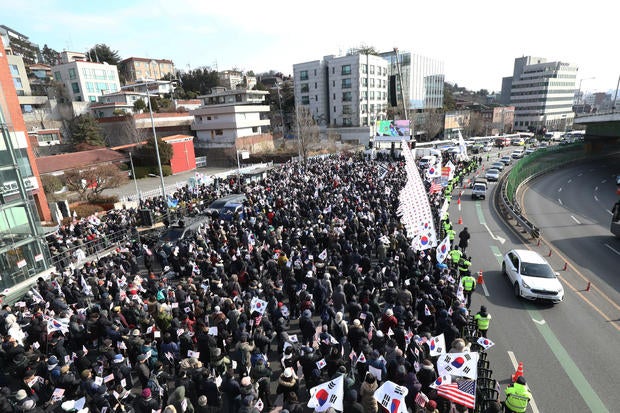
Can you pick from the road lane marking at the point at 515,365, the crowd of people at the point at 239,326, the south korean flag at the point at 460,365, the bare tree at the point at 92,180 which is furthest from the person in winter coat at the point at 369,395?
the bare tree at the point at 92,180

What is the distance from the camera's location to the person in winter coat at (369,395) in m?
6.61

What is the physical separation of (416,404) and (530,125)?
129m

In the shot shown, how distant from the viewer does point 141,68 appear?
310 feet

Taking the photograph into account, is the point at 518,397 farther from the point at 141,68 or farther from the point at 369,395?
the point at 141,68

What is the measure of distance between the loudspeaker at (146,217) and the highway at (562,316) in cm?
1896

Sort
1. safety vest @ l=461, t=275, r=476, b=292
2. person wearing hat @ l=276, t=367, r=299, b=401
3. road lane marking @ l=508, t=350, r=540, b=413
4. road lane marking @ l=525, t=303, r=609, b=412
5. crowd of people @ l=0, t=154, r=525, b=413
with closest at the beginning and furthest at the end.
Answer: person wearing hat @ l=276, t=367, r=299, b=401, crowd of people @ l=0, t=154, r=525, b=413, road lane marking @ l=508, t=350, r=540, b=413, road lane marking @ l=525, t=303, r=609, b=412, safety vest @ l=461, t=275, r=476, b=292

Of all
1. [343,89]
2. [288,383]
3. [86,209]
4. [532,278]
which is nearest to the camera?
[288,383]

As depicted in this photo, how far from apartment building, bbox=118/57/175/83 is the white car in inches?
3916

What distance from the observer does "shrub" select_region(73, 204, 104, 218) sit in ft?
83.6

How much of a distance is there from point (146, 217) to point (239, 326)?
15583 mm

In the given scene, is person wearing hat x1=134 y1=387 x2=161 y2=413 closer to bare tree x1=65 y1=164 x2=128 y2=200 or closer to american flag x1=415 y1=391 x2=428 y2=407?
american flag x1=415 y1=391 x2=428 y2=407

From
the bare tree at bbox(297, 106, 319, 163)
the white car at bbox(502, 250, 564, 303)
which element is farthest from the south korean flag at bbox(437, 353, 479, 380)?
the bare tree at bbox(297, 106, 319, 163)

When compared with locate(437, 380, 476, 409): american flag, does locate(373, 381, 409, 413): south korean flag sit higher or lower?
higher

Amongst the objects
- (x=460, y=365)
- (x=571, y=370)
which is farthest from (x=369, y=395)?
(x=571, y=370)
